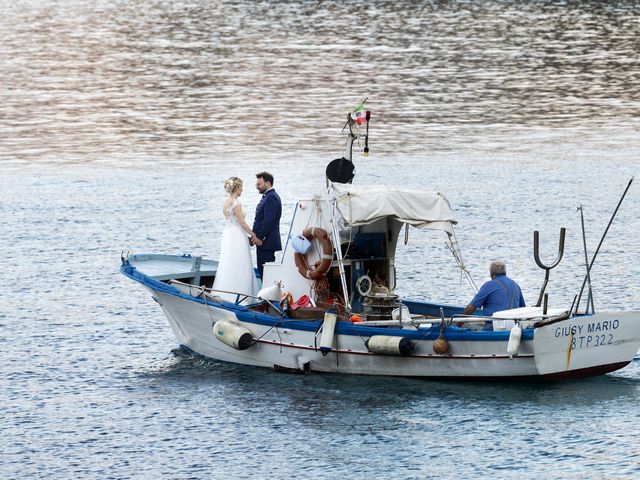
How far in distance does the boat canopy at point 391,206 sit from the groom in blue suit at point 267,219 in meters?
1.27

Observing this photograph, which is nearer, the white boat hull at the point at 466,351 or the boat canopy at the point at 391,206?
the white boat hull at the point at 466,351

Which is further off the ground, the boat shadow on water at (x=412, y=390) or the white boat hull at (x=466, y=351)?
the white boat hull at (x=466, y=351)

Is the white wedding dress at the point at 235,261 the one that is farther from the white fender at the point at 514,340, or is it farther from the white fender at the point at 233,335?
the white fender at the point at 514,340

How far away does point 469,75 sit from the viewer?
71.6 metres

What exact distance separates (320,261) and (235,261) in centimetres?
192

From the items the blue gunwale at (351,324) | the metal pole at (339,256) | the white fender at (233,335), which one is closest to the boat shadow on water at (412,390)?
the white fender at (233,335)

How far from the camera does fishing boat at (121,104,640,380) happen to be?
21422 millimetres

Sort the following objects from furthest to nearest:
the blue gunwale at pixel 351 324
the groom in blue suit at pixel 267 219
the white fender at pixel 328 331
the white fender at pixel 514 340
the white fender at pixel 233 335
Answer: the groom in blue suit at pixel 267 219 → the white fender at pixel 233 335 → the white fender at pixel 328 331 → the blue gunwale at pixel 351 324 → the white fender at pixel 514 340

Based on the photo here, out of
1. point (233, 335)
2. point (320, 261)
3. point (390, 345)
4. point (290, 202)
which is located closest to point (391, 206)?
point (320, 261)

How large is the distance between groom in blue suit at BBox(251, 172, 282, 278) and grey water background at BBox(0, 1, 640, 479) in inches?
89.7

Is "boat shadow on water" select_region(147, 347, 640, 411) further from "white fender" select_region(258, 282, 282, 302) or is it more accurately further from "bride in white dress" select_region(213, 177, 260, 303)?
"bride in white dress" select_region(213, 177, 260, 303)

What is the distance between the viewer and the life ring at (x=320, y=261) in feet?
74.4

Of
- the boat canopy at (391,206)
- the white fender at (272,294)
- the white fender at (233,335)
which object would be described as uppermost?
the boat canopy at (391,206)

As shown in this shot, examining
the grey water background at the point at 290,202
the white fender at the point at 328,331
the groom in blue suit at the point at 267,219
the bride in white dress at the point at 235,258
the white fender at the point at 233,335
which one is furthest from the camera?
the bride in white dress at the point at 235,258
